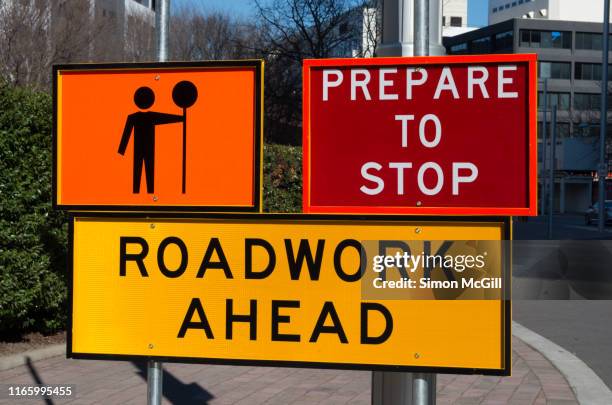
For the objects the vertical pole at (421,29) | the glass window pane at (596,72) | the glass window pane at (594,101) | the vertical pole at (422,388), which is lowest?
the vertical pole at (422,388)

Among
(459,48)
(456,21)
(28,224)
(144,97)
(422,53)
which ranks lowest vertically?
(28,224)

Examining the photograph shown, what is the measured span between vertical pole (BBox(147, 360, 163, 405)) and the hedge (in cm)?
498

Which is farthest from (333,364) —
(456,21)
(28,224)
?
(456,21)

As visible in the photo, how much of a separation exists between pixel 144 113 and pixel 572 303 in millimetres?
11971

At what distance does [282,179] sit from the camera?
1420cm

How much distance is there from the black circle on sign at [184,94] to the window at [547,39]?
290ft

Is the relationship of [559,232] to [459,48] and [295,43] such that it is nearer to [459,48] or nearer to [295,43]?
[295,43]

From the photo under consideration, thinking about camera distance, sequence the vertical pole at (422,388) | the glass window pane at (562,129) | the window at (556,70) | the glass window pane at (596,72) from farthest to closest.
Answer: the glass window pane at (596,72) < the window at (556,70) < the glass window pane at (562,129) < the vertical pole at (422,388)

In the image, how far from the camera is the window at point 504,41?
8681 centimetres

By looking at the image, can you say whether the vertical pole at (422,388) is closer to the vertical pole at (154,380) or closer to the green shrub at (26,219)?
the vertical pole at (154,380)

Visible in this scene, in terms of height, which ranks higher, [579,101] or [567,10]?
[567,10]

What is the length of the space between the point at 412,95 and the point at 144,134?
0.96 m

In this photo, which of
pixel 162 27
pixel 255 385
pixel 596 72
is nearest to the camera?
pixel 162 27

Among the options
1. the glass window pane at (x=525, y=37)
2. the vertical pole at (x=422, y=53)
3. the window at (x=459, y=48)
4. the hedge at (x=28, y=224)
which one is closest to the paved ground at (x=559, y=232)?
the hedge at (x=28, y=224)
